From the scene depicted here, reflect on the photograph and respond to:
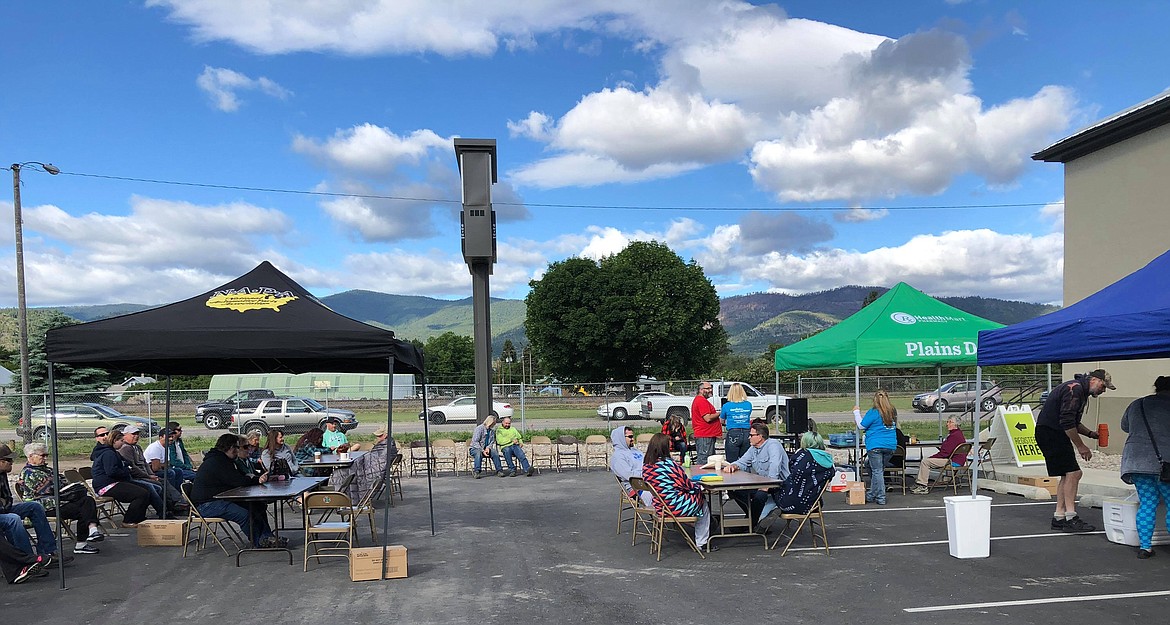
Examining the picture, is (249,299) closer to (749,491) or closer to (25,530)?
(25,530)

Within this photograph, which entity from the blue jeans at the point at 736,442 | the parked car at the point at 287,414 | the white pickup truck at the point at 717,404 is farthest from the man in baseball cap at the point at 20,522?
the parked car at the point at 287,414

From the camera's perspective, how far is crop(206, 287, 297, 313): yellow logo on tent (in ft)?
26.3

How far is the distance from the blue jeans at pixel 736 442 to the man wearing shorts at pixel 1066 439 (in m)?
4.84

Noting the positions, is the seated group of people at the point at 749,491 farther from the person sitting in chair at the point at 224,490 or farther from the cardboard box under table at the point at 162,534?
the cardboard box under table at the point at 162,534

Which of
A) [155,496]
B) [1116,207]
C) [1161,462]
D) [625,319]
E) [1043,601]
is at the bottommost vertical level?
[1043,601]

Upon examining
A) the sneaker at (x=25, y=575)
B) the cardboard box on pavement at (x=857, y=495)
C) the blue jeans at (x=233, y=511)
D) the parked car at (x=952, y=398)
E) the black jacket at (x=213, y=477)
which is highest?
the black jacket at (x=213, y=477)

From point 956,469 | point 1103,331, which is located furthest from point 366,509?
point 956,469

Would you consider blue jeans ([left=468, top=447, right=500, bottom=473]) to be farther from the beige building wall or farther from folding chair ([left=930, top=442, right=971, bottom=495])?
the beige building wall

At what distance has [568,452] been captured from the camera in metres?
17.0

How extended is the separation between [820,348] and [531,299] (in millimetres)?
35467

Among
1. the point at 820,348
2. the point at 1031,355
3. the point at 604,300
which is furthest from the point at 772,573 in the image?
the point at 604,300

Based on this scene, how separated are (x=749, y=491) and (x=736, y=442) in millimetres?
4459

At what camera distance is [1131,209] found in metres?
16.4

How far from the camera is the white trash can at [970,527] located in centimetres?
758
